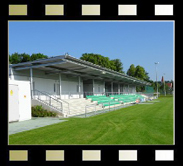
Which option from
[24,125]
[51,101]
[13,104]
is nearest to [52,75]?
[51,101]

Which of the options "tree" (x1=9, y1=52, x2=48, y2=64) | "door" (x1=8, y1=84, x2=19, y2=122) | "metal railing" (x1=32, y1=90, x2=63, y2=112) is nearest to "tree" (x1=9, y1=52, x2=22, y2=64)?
"tree" (x1=9, y1=52, x2=48, y2=64)

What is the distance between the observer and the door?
11492mm

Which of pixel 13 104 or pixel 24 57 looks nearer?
pixel 13 104

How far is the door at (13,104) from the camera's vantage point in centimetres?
1149

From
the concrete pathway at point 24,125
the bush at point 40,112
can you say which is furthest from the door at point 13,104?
the bush at point 40,112

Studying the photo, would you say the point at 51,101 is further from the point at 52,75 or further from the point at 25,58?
the point at 25,58

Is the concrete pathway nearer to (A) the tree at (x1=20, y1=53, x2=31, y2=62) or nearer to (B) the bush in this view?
(B) the bush

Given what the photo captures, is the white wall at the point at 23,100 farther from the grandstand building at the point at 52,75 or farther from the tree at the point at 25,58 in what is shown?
the tree at the point at 25,58

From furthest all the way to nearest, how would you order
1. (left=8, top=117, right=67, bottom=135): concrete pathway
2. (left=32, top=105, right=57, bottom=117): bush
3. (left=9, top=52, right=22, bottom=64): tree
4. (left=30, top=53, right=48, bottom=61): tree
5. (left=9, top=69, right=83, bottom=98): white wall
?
(left=30, top=53, right=48, bottom=61): tree
(left=9, top=52, right=22, bottom=64): tree
(left=9, top=69, right=83, bottom=98): white wall
(left=32, top=105, right=57, bottom=117): bush
(left=8, top=117, right=67, bottom=135): concrete pathway

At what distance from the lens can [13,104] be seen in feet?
38.3

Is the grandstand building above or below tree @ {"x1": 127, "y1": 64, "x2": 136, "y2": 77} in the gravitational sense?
below

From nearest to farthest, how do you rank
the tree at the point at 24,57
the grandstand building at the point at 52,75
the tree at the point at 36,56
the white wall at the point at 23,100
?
the white wall at the point at 23,100, the grandstand building at the point at 52,75, the tree at the point at 24,57, the tree at the point at 36,56

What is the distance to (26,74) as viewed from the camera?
1864 centimetres
